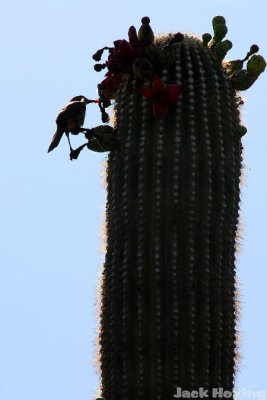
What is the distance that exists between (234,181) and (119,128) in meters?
1.02

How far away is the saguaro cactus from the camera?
929 cm

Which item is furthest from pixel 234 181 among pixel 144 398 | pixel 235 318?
pixel 144 398

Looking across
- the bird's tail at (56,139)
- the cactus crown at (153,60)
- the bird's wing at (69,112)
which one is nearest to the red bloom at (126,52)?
the cactus crown at (153,60)

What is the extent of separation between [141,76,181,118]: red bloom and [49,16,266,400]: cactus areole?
0.4 inches

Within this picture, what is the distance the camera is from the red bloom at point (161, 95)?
960 cm

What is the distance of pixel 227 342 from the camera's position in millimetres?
9531

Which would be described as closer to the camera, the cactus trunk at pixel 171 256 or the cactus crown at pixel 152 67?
the cactus trunk at pixel 171 256

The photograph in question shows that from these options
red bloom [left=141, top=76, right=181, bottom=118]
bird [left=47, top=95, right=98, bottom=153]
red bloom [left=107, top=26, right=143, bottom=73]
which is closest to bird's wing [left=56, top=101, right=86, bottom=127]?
bird [left=47, top=95, right=98, bottom=153]

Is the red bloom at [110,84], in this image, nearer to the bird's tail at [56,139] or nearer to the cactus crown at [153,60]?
the cactus crown at [153,60]

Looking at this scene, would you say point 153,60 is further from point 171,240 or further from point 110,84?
point 171,240

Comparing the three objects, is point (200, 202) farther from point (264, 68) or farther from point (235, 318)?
point (264, 68)

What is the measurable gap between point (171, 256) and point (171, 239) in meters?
0.13

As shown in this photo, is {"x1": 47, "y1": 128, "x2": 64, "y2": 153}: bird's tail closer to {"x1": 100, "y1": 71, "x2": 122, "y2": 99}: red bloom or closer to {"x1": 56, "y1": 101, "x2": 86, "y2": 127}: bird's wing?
{"x1": 56, "y1": 101, "x2": 86, "y2": 127}: bird's wing

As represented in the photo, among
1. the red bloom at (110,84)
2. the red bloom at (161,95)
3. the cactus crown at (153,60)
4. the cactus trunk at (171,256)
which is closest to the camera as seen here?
the cactus trunk at (171,256)
